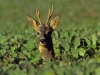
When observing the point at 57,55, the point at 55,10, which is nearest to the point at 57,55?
the point at 57,55

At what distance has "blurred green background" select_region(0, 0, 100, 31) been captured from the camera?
96.0 ft

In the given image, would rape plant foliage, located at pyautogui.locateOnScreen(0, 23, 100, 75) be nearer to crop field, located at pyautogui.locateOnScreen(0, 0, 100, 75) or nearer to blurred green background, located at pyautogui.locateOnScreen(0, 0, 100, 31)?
crop field, located at pyautogui.locateOnScreen(0, 0, 100, 75)

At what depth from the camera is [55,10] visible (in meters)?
32.4

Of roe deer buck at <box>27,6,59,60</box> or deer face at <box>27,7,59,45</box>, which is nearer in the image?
roe deer buck at <box>27,6,59,60</box>

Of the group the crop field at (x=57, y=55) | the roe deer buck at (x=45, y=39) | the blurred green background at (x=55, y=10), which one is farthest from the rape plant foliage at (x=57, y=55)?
the blurred green background at (x=55, y=10)

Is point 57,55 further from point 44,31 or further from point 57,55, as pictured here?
point 44,31

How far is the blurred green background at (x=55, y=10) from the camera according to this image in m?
29.2

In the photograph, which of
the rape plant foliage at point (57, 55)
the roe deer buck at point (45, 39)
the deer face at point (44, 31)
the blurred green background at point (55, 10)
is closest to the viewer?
the rape plant foliage at point (57, 55)

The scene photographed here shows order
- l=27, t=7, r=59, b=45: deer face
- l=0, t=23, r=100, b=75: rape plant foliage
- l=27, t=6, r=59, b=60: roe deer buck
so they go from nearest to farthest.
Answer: l=0, t=23, r=100, b=75: rape plant foliage, l=27, t=6, r=59, b=60: roe deer buck, l=27, t=7, r=59, b=45: deer face

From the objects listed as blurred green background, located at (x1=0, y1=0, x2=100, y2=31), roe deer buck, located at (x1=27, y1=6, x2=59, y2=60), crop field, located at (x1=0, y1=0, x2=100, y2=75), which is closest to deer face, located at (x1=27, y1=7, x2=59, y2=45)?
roe deer buck, located at (x1=27, y1=6, x2=59, y2=60)

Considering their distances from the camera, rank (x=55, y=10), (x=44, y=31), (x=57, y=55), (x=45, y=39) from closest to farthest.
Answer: (x=57, y=55), (x=45, y=39), (x=44, y=31), (x=55, y=10)

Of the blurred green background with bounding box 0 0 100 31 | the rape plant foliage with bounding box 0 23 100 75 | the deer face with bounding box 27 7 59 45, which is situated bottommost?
the rape plant foliage with bounding box 0 23 100 75

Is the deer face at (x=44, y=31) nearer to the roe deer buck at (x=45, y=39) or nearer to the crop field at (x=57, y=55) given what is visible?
the roe deer buck at (x=45, y=39)

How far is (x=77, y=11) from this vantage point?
102ft
